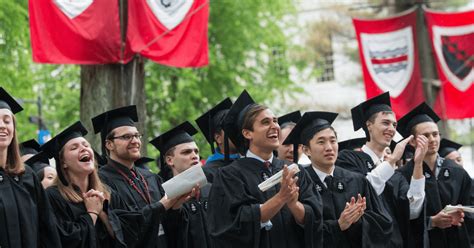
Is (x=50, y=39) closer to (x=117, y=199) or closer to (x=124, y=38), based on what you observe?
(x=124, y=38)

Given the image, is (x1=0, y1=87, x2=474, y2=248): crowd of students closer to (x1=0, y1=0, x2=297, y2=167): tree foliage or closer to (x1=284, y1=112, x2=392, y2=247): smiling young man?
(x1=284, y1=112, x2=392, y2=247): smiling young man

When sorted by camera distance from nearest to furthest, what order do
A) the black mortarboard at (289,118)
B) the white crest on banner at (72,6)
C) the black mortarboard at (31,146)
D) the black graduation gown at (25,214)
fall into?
the black graduation gown at (25,214)
the black mortarboard at (31,146)
the black mortarboard at (289,118)
the white crest on banner at (72,6)

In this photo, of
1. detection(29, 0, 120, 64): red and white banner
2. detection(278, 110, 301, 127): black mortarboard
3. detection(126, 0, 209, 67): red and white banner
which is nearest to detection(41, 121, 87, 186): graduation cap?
detection(278, 110, 301, 127): black mortarboard

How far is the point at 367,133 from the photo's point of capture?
9922 millimetres

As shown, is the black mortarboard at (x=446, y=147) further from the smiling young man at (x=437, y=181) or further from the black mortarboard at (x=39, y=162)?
the black mortarboard at (x=39, y=162)

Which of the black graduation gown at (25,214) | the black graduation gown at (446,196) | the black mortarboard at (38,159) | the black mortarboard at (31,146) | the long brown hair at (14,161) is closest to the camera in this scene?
the black graduation gown at (25,214)

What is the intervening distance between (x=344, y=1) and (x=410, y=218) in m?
25.9

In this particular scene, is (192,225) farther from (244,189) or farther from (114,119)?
(244,189)

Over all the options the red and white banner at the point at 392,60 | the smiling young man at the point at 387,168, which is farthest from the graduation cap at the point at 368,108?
the red and white banner at the point at 392,60

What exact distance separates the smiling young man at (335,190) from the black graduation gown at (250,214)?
50 cm

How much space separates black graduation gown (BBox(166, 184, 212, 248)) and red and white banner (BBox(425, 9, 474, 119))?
7797mm

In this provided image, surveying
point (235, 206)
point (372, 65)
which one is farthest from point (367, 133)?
point (372, 65)

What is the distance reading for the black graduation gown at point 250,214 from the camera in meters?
7.43

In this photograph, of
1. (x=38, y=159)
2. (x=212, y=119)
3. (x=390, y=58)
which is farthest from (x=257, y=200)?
(x=390, y=58)
